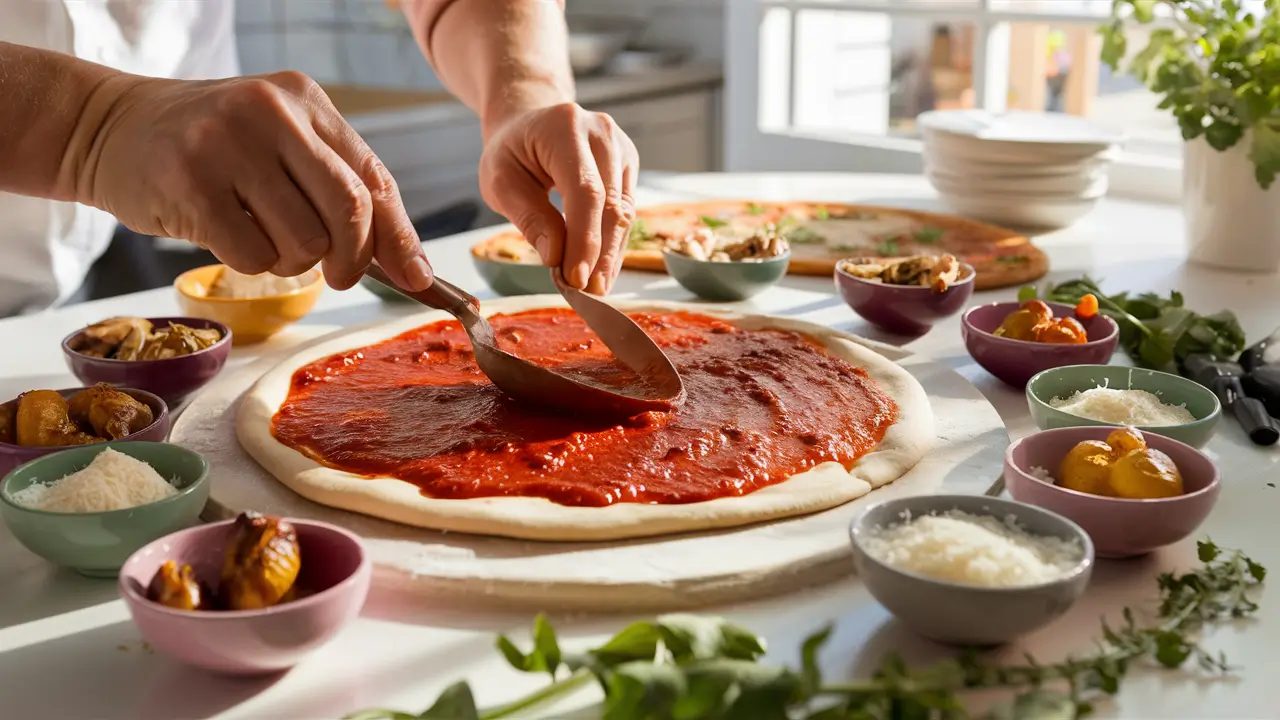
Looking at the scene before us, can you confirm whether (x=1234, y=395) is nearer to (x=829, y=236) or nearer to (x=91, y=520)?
(x=829, y=236)

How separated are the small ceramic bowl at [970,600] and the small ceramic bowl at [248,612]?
18.5 inches

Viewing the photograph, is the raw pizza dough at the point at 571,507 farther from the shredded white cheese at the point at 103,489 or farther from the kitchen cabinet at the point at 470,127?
the kitchen cabinet at the point at 470,127

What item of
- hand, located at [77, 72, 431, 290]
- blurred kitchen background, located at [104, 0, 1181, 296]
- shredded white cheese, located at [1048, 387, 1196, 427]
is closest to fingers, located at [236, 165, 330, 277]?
hand, located at [77, 72, 431, 290]

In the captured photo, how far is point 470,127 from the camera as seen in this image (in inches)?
209

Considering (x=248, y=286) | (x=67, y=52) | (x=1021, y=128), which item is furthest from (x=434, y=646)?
(x=1021, y=128)

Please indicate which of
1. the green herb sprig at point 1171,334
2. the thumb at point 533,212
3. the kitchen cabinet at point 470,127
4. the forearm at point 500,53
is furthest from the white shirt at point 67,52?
the kitchen cabinet at point 470,127

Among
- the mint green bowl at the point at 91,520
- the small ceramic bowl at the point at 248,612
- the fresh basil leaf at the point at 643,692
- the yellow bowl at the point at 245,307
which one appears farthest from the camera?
the yellow bowl at the point at 245,307

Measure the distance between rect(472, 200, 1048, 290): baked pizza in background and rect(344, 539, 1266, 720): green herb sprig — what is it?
4.75ft

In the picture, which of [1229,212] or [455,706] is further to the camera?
[1229,212]

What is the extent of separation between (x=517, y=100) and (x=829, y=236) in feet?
2.95

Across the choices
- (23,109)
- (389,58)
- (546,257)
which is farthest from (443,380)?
(389,58)

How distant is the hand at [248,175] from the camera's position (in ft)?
4.47

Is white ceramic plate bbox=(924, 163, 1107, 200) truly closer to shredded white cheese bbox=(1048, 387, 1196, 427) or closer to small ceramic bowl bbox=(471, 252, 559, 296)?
small ceramic bowl bbox=(471, 252, 559, 296)

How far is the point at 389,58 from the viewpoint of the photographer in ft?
21.7
